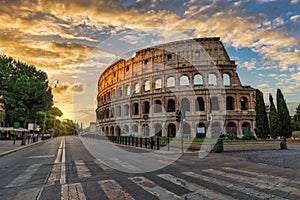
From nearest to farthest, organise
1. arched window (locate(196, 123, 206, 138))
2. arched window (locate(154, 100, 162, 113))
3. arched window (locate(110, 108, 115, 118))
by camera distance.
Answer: arched window (locate(196, 123, 206, 138)), arched window (locate(154, 100, 162, 113)), arched window (locate(110, 108, 115, 118))

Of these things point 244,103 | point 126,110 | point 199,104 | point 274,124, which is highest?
point 244,103

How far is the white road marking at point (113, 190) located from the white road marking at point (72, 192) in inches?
22.0

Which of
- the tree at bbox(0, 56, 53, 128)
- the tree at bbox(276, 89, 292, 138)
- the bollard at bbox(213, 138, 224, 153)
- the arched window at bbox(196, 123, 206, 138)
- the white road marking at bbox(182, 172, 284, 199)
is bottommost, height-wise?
the white road marking at bbox(182, 172, 284, 199)

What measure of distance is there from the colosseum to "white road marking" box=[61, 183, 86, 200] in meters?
27.8

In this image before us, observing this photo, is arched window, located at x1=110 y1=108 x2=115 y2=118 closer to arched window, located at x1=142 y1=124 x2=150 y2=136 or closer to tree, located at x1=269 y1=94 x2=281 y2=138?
arched window, located at x1=142 y1=124 x2=150 y2=136

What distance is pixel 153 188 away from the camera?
5.59m

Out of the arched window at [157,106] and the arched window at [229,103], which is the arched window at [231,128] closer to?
the arched window at [229,103]

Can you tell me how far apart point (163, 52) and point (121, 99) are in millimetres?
12720

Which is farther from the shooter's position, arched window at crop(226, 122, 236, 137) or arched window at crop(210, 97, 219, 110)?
arched window at crop(210, 97, 219, 110)

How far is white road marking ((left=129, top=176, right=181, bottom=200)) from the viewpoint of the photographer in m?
4.91

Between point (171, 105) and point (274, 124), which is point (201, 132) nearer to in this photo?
point (171, 105)

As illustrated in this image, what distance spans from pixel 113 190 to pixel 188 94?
103 feet

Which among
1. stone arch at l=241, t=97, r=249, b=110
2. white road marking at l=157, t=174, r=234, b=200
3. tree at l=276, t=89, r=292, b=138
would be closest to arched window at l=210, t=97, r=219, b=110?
stone arch at l=241, t=97, r=249, b=110

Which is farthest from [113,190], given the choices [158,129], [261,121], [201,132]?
[158,129]
